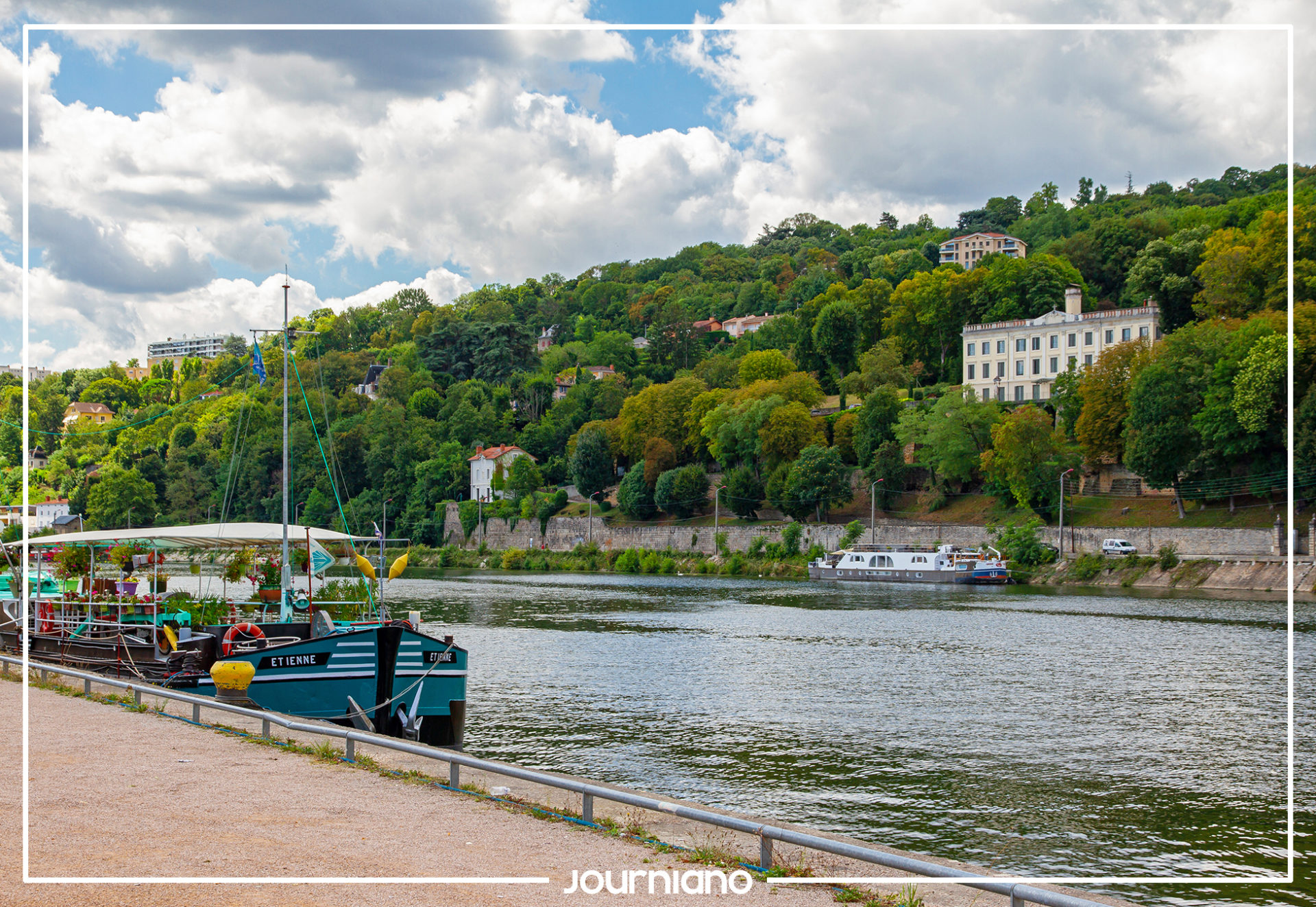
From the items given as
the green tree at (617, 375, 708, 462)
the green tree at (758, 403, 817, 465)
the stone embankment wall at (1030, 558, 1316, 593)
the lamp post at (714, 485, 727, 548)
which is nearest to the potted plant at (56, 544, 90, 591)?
the stone embankment wall at (1030, 558, 1316, 593)

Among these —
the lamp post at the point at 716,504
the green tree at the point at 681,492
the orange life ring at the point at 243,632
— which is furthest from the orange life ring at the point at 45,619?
the green tree at the point at 681,492

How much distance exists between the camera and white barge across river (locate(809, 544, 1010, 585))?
6606 centimetres

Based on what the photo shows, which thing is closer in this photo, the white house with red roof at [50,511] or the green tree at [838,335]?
the white house with red roof at [50,511]

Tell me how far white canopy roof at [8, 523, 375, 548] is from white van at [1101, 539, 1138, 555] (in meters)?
50.7

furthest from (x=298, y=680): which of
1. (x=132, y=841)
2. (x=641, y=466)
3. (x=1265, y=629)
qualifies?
(x=641, y=466)

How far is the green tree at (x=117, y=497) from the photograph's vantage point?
10000 cm

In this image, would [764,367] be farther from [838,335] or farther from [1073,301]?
[1073,301]

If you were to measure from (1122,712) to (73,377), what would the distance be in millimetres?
202257

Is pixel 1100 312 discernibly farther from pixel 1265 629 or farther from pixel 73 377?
pixel 73 377

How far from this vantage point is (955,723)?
72.4 feet

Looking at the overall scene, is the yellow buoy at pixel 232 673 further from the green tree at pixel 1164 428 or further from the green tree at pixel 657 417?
the green tree at pixel 657 417

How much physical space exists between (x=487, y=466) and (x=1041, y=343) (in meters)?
57.8

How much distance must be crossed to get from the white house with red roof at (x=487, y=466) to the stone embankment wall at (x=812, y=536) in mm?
8027

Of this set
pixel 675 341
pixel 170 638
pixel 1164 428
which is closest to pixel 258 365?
pixel 170 638
